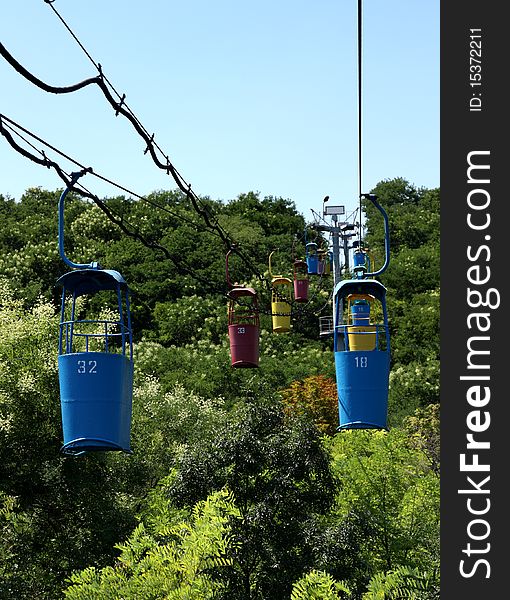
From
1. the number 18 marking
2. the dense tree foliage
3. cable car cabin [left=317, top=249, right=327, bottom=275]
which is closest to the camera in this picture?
the number 18 marking

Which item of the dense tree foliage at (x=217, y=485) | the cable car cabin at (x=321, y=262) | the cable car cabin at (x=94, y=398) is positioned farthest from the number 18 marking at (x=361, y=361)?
the cable car cabin at (x=321, y=262)

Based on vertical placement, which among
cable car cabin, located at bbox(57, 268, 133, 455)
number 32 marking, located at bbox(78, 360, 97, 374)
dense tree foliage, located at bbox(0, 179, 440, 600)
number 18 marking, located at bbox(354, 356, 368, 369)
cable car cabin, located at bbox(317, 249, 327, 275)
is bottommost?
dense tree foliage, located at bbox(0, 179, 440, 600)

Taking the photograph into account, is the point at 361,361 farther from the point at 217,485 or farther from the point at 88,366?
the point at 217,485

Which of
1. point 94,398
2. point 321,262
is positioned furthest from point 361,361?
point 321,262

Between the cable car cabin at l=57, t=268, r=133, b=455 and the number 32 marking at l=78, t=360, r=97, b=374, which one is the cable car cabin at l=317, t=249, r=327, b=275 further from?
the number 32 marking at l=78, t=360, r=97, b=374

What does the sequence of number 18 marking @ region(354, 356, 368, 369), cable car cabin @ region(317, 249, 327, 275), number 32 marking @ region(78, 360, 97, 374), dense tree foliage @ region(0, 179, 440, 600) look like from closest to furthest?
1. number 32 marking @ region(78, 360, 97, 374)
2. number 18 marking @ region(354, 356, 368, 369)
3. dense tree foliage @ region(0, 179, 440, 600)
4. cable car cabin @ region(317, 249, 327, 275)

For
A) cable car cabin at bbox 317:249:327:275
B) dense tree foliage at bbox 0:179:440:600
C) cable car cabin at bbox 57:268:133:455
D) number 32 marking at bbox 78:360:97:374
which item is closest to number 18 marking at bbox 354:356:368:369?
dense tree foliage at bbox 0:179:440:600

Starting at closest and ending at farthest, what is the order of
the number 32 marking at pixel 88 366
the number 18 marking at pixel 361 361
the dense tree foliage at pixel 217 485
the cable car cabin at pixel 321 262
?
the number 32 marking at pixel 88 366
the number 18 marking at pixel 361 361
the dense tree foliage at pixel 217 485
the cable car cabin at pixel 321 262

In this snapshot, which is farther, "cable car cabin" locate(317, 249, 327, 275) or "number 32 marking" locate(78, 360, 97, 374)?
"cable car cabin" locate(317, 249, 327, 275)

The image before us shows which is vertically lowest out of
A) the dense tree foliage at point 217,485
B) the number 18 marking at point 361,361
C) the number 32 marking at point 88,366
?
the dense tree foliage at point 217,485

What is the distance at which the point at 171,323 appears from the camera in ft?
132

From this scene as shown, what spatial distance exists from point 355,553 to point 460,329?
30.7ft

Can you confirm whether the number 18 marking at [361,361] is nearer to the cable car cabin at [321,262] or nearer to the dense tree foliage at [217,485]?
the dense tree foliage at [217,485]

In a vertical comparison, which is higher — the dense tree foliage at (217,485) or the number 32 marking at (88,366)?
the number 32 marking at (88,366)
